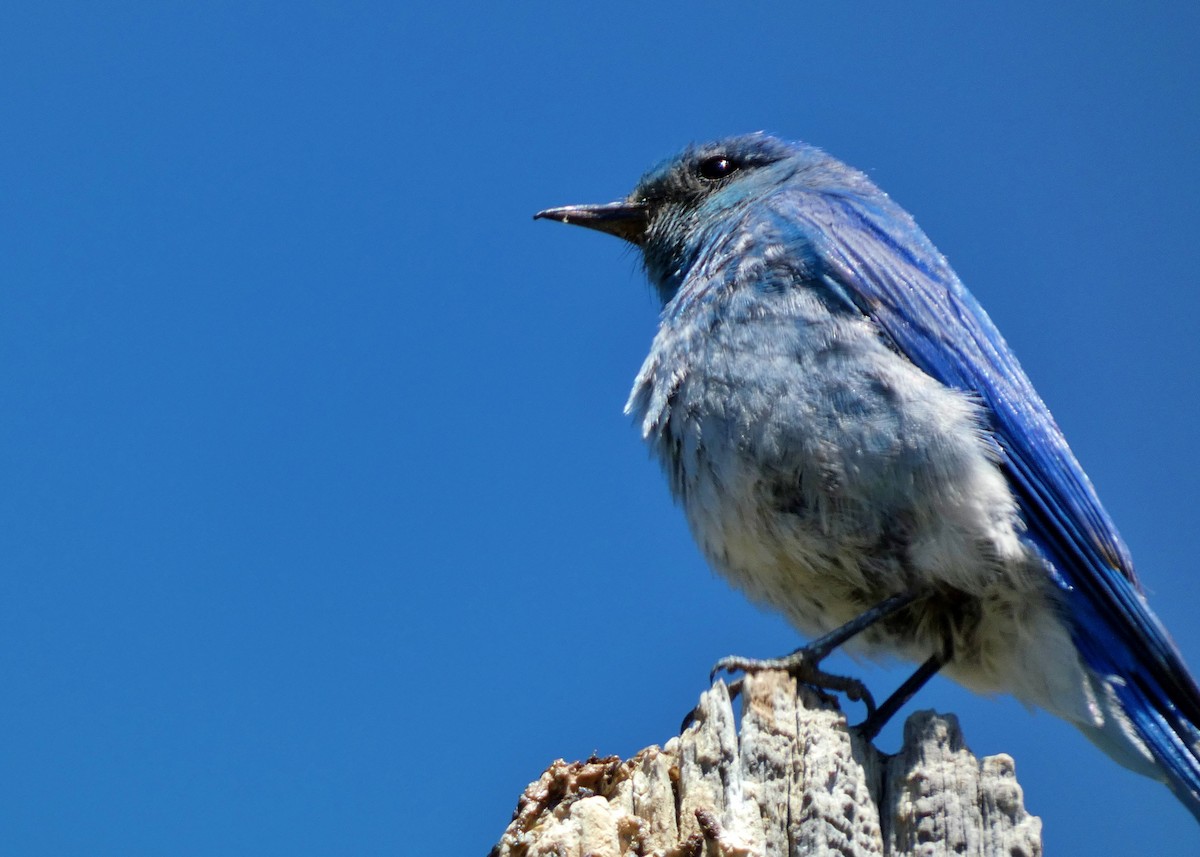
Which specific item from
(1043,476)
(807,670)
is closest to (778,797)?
(807,670)

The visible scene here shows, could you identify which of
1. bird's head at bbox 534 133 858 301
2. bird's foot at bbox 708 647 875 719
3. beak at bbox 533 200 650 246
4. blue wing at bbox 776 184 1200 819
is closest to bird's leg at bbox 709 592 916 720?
bird's foot at bbox 708 647 875 719

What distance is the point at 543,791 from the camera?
372cm

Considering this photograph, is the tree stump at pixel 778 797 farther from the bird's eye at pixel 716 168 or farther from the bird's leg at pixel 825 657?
the bird's eye at pixel 716 168

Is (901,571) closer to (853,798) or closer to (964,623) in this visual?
(964,623)

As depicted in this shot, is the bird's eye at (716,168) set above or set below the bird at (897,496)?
above

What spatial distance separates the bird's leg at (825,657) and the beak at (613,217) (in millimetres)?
2831

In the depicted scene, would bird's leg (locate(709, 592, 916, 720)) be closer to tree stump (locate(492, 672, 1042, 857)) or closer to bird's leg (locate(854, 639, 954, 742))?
bird's leg (locate(854, 639, 954, 742))

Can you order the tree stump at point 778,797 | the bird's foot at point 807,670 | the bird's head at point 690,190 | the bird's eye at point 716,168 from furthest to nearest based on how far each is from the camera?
the bird's eye at point 716,168
the bird's head at point 690,190
the bird's foot at point 807,670
the tree stump at point 778,797

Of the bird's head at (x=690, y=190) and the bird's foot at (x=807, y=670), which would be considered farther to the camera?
the bird's head at (x=690, y=190)

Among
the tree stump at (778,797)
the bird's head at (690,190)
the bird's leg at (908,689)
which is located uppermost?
the bird's head at (690,190)

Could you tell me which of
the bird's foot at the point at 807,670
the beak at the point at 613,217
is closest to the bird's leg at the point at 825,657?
the bird's foot at the point at 807,670

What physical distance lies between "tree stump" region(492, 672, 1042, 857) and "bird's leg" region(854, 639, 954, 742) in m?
0.64

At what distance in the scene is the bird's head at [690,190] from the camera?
20.9ft

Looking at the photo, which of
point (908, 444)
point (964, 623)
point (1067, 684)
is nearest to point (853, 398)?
point (908, 444)
